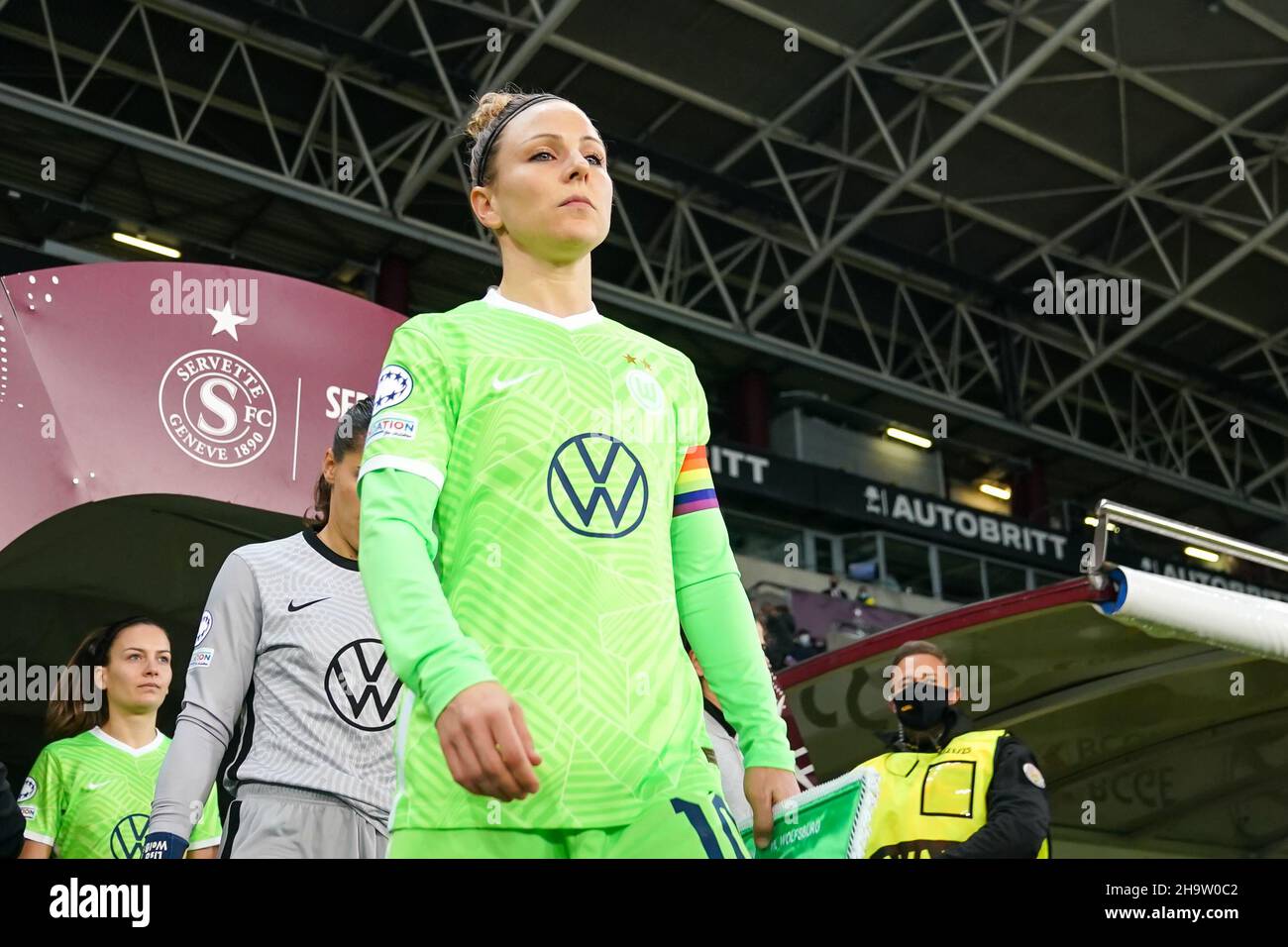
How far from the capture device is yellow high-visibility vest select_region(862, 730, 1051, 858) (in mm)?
4367

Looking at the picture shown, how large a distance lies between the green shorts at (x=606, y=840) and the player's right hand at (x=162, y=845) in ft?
4.55

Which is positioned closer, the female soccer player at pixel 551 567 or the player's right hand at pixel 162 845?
the female soccer player at pixel 551 567

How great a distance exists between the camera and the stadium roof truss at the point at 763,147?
1558 centimetres

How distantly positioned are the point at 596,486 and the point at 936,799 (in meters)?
2.75

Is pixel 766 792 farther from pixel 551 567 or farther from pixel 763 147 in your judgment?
pixel 763 147

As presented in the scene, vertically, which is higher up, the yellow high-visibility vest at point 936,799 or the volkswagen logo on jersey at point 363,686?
the volkswagen logo on jersey at point 363,686

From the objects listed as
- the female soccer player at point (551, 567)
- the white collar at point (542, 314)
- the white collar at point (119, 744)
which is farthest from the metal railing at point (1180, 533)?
the white collar at point (119, 744)

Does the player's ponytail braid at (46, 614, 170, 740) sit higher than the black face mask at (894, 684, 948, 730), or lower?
higher

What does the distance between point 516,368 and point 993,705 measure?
514 centimetres

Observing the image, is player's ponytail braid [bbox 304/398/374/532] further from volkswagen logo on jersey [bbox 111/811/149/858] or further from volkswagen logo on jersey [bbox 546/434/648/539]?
volkswagen logo on jersey [bbox 111/811/149/858]

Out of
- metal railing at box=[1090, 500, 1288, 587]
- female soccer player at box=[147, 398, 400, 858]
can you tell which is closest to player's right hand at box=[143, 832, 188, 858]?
female soccer player at box=[147, 398, 400, 858]

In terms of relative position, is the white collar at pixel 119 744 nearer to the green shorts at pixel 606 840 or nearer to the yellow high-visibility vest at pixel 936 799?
the yellow high-visibility vest at pixel 936 799

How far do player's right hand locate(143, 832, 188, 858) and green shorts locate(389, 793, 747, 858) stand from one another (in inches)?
54.6

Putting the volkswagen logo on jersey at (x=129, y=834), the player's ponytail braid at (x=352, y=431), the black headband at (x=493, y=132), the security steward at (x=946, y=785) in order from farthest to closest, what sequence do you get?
the volkswagen logo on jersey at (x=129, y=834), the security steward at (x=946, y=785), the player's ponytail braid at (x=352, y=431), the black headband at (x=493, y=132)
